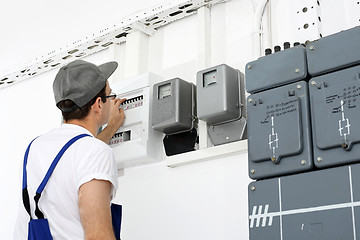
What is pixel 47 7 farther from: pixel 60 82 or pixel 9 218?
pixel 60 82

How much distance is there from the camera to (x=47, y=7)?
271cm

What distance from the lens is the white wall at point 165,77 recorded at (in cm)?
178

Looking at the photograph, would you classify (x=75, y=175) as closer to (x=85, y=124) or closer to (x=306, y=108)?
(x=85, y=124)

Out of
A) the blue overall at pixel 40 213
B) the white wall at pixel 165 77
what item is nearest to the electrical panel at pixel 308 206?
the white wall at pixel 165 77

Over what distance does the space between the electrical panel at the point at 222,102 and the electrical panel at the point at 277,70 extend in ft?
0.67

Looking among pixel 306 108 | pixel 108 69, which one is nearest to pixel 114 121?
pixel 108 69

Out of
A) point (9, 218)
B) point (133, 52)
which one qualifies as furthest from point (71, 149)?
point (9, 218)

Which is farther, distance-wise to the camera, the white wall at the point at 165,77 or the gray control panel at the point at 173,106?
the gray control panel at the point at 173,106

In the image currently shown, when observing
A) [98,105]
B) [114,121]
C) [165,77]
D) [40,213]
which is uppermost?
[165,77]

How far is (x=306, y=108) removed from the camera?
1421 millimetres

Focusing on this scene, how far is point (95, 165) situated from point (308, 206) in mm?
571

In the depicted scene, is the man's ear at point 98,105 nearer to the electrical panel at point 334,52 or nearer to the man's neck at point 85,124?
the man's neck at point 85,124

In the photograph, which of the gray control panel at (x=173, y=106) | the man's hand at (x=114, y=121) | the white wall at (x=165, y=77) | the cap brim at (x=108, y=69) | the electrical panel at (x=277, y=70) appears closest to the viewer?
the electrical panel at (x=277, y=70)

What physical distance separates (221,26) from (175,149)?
536mm
